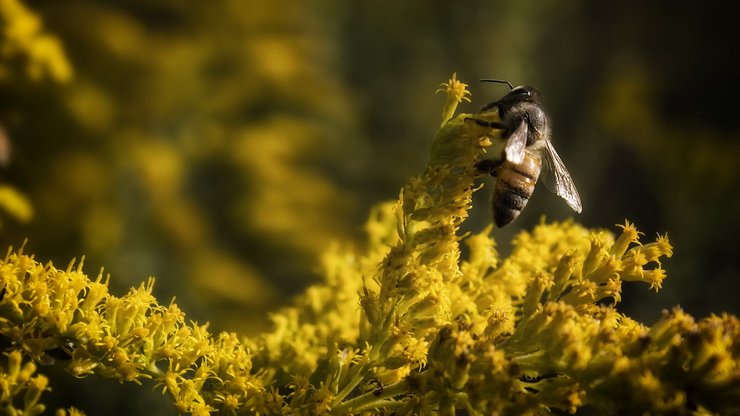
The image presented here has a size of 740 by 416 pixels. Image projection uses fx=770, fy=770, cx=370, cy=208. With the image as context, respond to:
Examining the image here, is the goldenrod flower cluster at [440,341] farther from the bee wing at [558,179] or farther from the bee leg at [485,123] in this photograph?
the bee wing at [558,179]

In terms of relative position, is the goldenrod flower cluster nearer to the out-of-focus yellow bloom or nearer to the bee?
the bee

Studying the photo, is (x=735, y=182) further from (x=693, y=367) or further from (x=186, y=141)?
(x=693, y=367)

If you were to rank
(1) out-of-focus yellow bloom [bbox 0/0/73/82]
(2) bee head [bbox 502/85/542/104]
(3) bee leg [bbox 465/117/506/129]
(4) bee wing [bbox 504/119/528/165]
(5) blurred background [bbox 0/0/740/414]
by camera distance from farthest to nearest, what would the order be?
1. (5) blurred background [bbox 0/0/740/414]
2. (1) out-of-focus yellow bloom [bbox 0/0/73/82]
3. (2) bee head [bbox 502/85/542/104]
4. (4) bee wing [bbox 504/119/528/165]
5. (3) bee leg [bbox 465/117/506/129]

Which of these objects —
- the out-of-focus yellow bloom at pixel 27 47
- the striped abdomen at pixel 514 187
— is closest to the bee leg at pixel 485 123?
the striped abdomen at pixel 514 187

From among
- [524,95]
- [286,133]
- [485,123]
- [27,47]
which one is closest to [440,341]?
[485,123]

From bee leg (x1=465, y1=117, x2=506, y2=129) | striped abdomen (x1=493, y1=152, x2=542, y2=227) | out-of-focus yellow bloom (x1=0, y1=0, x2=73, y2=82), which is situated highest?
out-of-focus yellow bloom (x1=0, y1=0, x2=73, y2=82)

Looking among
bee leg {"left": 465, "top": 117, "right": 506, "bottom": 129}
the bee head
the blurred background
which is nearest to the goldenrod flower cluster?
bee leg {"left": 465, "top": 117, "right": 506, "bottom": 129}
